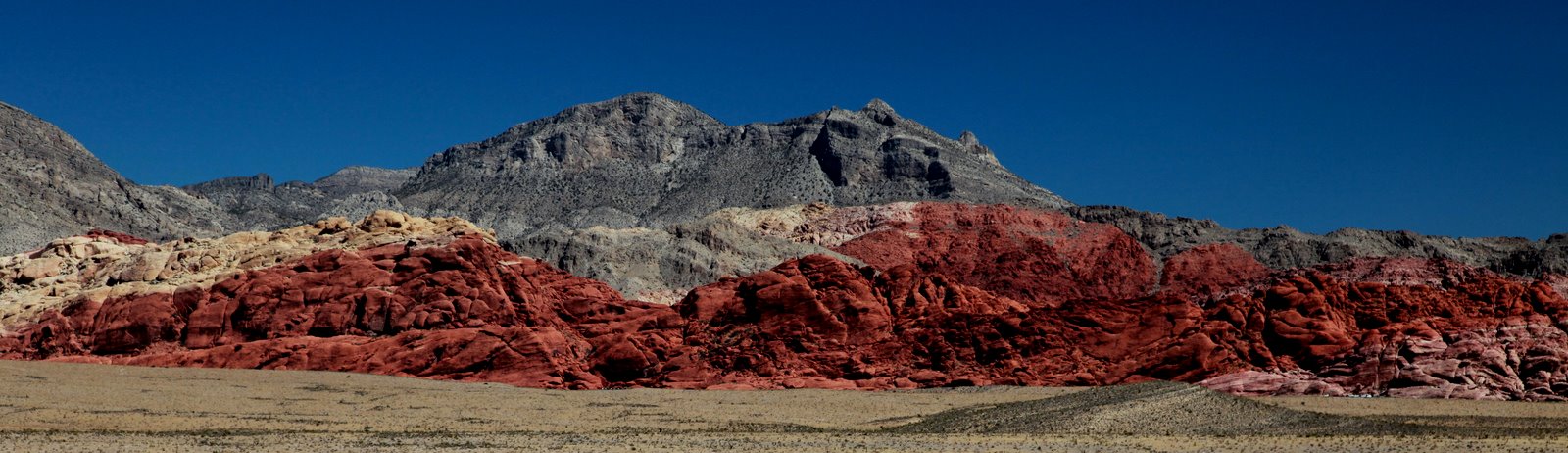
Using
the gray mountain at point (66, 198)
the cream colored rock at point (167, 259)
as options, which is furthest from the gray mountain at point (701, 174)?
the cream colored rock at point (167, 259)

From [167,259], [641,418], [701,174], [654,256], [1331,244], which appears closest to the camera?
[641,418]

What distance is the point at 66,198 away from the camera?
128 metres

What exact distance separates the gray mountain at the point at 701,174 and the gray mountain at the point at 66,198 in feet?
93.5

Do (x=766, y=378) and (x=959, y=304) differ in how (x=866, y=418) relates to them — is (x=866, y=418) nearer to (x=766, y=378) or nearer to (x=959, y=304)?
(x=766, y=378)

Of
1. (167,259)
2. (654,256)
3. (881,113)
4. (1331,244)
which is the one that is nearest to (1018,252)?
(1331,244)

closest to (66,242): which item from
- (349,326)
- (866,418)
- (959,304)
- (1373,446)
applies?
(349,326)

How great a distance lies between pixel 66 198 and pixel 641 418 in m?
90.0

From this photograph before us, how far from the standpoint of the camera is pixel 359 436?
46.0 metres

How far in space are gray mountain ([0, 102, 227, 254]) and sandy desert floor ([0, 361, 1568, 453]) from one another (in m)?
51.1

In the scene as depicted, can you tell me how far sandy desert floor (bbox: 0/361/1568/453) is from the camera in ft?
141

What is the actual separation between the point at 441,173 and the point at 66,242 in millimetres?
94205

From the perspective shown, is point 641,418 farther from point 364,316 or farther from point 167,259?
point 167,259

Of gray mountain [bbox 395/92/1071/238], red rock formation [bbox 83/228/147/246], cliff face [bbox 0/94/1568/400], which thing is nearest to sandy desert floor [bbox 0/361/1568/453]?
cliff face [bbox 0/94/1568/400]

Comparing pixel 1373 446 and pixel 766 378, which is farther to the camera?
pixel 766 378
